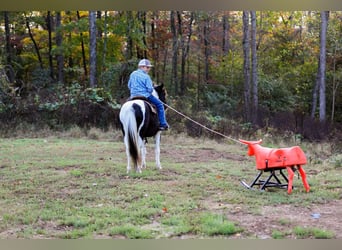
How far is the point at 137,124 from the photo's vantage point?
6.18 m

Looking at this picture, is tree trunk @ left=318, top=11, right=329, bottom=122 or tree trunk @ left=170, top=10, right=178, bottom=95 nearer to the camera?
tree trunk @ left=318, top=11, right=329, bottom=122

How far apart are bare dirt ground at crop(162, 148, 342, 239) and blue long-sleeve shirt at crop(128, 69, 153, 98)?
2.30 meters

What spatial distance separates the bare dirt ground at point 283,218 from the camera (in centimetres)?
366

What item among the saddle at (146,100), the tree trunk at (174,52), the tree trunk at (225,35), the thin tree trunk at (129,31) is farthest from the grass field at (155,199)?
the tree trunk at (225,35)

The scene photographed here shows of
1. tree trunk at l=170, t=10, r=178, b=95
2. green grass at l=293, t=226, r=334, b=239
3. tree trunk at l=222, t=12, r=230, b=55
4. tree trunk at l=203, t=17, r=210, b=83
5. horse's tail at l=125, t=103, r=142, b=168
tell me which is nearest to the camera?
green grass at l=293, t=226, r=334, b=239

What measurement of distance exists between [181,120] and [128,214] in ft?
26.1

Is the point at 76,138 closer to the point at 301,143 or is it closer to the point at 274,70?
the point at 301,143

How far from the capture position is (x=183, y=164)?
745cm

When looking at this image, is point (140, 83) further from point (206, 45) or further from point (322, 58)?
point (206, 45)

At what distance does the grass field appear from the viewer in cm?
365

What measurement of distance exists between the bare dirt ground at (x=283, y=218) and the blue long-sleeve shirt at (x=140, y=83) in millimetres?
2295

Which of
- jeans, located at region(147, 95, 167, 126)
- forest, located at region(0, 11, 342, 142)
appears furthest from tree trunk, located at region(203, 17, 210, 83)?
jeans, located at region(147, 95, 167, 126)

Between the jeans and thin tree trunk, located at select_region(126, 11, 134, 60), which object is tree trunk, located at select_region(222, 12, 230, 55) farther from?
the jeans

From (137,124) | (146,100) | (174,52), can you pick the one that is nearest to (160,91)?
(146,100)
